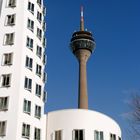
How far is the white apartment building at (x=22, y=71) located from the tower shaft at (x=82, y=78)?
46225mm

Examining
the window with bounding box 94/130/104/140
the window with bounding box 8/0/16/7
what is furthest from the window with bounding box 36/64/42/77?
the window with bounding box 94/130/104/140

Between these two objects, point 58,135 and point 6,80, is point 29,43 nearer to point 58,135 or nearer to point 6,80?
point 6,80

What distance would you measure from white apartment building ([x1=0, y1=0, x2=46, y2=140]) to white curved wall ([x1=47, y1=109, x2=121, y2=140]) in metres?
1.35

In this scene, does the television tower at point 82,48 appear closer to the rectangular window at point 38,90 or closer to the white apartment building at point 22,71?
the white apartment building at point 22,71

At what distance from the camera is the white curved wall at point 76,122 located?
47781mm

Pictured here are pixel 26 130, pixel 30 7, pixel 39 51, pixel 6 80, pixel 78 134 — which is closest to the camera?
pixel 26 130

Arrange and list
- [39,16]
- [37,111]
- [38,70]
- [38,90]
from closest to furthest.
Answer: [37,111]
[38,90]
[38,70]
[39,16]

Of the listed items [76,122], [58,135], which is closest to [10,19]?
[76,122]

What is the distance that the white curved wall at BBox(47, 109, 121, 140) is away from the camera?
47.8 m

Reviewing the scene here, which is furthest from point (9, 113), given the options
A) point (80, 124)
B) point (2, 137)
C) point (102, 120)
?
point (102, 120)

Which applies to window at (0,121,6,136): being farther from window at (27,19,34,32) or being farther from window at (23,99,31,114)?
window at (27,19,34,32)

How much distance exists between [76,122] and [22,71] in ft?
34.7

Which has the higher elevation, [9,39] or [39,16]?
[39,16]

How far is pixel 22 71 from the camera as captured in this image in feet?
155
